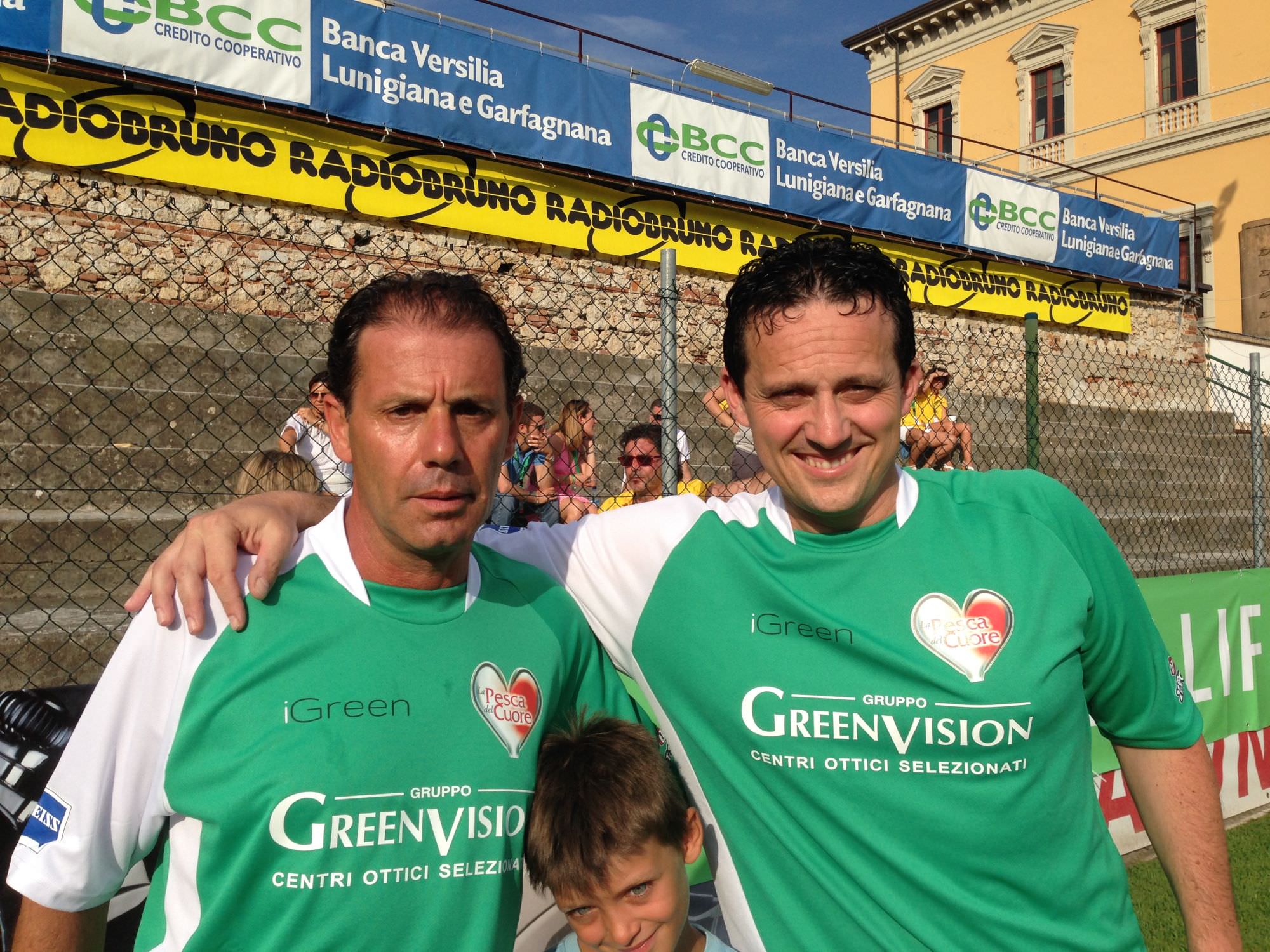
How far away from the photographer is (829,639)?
175 cm

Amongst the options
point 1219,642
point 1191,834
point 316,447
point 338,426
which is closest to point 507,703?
point 338,426

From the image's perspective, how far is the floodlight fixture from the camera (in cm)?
1216

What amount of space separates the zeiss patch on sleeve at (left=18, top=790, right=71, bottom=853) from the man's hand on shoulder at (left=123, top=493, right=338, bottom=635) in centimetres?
33

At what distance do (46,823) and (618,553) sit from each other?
1127 millimetres

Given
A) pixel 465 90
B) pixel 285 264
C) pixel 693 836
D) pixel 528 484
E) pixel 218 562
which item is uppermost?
pixel 465 90

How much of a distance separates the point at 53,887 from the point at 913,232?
14.5 metres

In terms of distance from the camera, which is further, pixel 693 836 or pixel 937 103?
pixel 937 103

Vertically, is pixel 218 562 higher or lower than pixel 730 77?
lower

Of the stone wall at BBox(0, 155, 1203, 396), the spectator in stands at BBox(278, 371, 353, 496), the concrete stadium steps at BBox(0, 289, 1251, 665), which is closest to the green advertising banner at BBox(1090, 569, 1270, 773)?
the stone wall at BBox(0, 155, 1203, 396)

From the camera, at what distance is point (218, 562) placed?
5.22ft

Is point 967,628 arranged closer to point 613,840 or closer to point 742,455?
point 613,840

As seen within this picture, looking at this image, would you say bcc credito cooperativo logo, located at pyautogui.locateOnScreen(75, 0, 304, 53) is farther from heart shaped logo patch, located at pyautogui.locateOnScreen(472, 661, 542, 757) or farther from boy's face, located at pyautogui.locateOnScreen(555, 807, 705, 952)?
boy's face, located at pyautogui.locateOnScreen(555, 807, 705, 952)

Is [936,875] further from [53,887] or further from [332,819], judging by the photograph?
[53,887]

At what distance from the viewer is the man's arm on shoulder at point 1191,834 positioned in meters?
1.75
